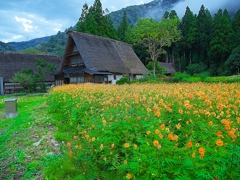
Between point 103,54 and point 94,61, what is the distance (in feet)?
8.45

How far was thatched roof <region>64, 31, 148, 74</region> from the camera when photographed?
62.7 feet

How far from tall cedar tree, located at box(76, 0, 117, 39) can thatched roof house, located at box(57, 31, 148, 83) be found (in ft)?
26.0

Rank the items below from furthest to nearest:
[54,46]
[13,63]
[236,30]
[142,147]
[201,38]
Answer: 1. [54,46]
2. [201,38]
3. [236,30]
4. [13,63]
5. [142,147]

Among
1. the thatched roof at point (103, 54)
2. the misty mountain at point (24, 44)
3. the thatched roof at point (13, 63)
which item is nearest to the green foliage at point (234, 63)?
the thatched roof at point (103, 54)

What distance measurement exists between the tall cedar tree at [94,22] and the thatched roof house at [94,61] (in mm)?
7918

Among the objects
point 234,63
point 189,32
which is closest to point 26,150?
point 234,63

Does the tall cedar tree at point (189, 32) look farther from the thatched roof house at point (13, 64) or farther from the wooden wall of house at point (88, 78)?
the thatched roof house at point (13, 64)

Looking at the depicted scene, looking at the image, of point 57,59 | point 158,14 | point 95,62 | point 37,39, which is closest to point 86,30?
point 57,59

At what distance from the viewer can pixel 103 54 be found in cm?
2116

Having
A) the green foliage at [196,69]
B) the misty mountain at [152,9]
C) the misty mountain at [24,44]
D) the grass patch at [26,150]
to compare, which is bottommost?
the grass patch at [26,150]

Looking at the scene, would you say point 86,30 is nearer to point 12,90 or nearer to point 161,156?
point 12,90

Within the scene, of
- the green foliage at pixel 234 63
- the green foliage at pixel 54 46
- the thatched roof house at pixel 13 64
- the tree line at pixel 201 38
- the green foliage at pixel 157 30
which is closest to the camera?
the green foliage at pixel 157 30

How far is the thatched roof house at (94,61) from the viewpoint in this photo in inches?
747

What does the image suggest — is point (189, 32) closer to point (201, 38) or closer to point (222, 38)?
point (201, 38)
